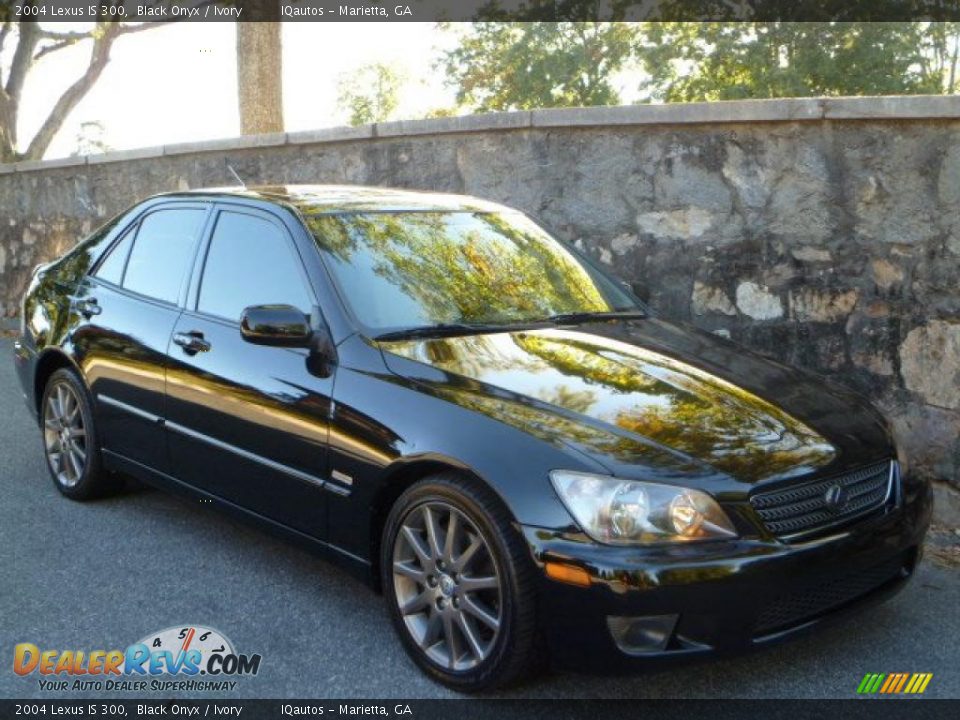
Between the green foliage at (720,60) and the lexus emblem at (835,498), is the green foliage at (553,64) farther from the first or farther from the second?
the lexus emblem at (835,498)

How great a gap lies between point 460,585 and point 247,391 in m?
1.27

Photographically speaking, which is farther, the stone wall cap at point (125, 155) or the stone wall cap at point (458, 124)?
the stone wall cap at point (125, 155)

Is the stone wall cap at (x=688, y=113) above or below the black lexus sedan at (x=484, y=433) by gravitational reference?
above

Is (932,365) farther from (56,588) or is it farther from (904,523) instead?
(56,588)

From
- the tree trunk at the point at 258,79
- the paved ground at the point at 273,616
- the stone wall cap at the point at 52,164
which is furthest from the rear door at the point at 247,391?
the tree trunk at the point at 258,79

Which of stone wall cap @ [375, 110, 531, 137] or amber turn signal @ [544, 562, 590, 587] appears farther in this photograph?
stone wall cap @ [375, 110, 531, 137]

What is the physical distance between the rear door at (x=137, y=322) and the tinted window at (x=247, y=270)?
196 millimetres

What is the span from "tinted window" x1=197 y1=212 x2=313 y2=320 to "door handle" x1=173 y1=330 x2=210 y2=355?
12cm

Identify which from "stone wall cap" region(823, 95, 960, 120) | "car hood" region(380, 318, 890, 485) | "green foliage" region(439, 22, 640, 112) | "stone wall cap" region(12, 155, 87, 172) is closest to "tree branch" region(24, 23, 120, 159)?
"stone wall cap" region(12, 155, 87, 172)

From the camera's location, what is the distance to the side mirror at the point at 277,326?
396cm

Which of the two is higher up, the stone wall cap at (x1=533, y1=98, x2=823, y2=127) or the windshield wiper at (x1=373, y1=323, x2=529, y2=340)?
the stone wall cap at (x1=533, y1=98, x2=823, y2=127)

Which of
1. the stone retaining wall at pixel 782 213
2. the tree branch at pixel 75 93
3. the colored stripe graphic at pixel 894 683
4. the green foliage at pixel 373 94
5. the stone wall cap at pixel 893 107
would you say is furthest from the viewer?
the green foliage at pixel 373 94

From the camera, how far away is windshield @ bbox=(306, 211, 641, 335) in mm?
4164

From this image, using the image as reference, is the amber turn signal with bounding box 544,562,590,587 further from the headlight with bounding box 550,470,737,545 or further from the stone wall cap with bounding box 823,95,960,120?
the stone wall cap with bounding box 823,95,960,120
